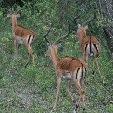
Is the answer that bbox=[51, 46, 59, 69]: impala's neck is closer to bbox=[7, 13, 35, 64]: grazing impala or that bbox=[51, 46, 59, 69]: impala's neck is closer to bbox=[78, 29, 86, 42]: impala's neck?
bbox=[7, 13, 35, 64]: grazing impala

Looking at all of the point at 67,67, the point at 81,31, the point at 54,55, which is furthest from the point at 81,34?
the point at 67,67

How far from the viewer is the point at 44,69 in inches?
413

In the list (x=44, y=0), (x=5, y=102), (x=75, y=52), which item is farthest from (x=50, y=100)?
(x=44, y=0)

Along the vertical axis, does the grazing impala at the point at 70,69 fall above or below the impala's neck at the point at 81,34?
below

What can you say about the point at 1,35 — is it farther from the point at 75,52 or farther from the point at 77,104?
the point at 77,104

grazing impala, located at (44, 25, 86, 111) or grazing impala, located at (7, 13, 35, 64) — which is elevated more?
grazing impala, located at (7, 13, 35, 64)

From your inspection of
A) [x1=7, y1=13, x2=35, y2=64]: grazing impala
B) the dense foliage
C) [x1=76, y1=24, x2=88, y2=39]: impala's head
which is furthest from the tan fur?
[x1=76, y1=24, x2=88, y2=39]: impala's head

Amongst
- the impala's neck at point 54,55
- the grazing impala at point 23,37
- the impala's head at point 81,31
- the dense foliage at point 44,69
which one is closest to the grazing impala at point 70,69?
the impala's neck at point 54,55

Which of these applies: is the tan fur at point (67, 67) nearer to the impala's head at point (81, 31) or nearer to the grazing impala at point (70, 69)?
the grazing impala at point (70, 69)

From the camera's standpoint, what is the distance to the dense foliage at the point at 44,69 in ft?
28.1

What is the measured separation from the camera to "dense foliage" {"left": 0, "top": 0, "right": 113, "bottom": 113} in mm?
8555

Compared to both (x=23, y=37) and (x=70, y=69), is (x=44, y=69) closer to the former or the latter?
(x=23, y=37)

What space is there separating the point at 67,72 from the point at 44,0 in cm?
683

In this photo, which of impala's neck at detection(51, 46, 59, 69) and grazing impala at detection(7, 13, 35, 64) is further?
grazing impala at detection(7, 13, 35, 64)
